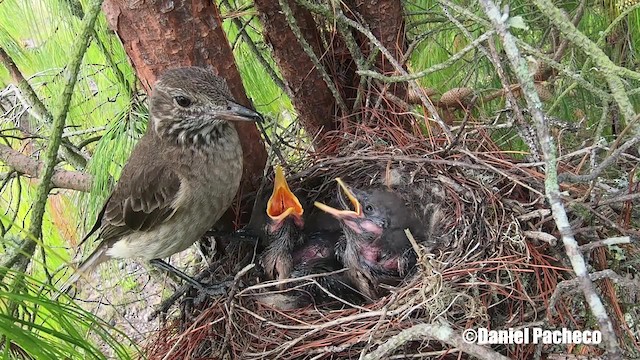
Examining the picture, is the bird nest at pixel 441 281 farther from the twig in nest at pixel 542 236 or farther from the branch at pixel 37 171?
the branch at pixel 37 171

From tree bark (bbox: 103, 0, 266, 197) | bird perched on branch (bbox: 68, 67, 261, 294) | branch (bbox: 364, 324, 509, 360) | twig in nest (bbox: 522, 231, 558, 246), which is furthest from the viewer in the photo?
bird perched on branch (bbox: 68, 67, 261, 294)

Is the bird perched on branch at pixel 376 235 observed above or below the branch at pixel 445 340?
below

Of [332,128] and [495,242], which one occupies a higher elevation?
[332,128]

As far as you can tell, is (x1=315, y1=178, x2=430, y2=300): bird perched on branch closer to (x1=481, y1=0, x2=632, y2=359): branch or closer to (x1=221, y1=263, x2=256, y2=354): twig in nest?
(x1=221, y1=263, x2=256, y2=354): twig in nest

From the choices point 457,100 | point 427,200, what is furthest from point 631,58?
point 427,200

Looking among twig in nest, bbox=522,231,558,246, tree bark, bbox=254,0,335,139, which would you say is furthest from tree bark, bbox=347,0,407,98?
twig in nest, bbox=522,231,558,246

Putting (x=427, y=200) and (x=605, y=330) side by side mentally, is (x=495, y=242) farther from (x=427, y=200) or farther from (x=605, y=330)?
(x=605, y=330)

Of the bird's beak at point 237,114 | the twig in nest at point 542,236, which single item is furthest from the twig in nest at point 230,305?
the twig in nest at point 542,236
